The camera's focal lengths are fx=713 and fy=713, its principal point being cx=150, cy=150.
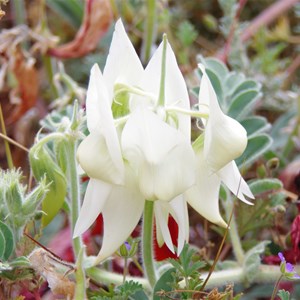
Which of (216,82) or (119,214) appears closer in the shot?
(119,214)

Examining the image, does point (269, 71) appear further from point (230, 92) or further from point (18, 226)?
point (18, 226)

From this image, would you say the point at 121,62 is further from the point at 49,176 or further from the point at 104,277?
the point at 104,277

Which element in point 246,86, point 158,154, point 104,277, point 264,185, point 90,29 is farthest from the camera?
point 90,29

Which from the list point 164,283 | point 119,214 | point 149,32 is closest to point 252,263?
point 164,283

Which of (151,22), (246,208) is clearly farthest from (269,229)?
(151,22)

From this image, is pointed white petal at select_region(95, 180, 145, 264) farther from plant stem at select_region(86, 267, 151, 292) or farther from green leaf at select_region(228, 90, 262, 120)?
green leaf at select_region(228, 90, 262, 120)

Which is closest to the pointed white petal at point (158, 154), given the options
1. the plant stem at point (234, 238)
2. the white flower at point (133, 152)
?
the white flower at point (133, 152)
